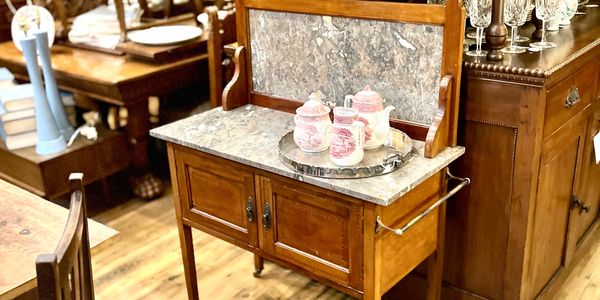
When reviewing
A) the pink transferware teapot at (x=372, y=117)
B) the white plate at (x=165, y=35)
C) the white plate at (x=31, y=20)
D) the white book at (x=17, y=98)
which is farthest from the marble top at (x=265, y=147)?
the white plate at (x=31, y=20)

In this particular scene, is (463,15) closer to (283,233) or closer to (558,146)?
(558,146)

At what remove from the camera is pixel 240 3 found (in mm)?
1946

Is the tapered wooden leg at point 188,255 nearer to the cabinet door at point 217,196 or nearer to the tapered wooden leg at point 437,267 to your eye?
the cabinet door at point 217,196

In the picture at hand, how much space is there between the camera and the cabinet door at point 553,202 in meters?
1.80

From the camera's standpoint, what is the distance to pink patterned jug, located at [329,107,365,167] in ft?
4.91

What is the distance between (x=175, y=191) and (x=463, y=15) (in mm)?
1001

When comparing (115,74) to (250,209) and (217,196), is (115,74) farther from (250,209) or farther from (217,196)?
(250,209)

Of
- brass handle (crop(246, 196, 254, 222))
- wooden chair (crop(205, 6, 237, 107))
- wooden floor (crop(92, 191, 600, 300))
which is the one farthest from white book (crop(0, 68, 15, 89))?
brass handle (crop(246, 196, 254, 222))

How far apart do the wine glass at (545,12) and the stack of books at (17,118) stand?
2104mm

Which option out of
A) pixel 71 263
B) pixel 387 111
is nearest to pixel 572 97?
pixel 387 111

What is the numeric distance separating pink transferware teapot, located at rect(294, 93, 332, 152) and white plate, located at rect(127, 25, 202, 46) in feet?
4.91

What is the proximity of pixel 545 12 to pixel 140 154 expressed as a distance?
195 cm

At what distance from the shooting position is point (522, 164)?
5.57 feet

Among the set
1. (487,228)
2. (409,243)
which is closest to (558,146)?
(487,228)
